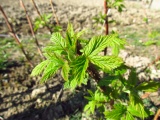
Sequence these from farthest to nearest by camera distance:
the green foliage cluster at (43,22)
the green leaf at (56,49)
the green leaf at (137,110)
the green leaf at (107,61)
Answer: the green foliage cluster at (43,22)
the green leaf at (137,110)
the green leaf at (56,49)
the green leaf at (107,61)

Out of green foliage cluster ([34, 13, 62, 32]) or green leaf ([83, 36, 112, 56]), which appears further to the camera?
green foliage cluster ([34, 13, 62, 32])

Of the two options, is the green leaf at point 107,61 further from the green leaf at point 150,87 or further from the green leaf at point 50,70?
the green leaf at point 150,87

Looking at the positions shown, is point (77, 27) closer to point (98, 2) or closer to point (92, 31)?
point (92, 31)

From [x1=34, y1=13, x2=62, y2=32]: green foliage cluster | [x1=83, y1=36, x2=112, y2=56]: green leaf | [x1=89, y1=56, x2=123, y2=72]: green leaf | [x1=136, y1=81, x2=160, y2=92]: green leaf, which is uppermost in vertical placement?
[x1=83, y1=36, x2=112, y2=56]: green leaf

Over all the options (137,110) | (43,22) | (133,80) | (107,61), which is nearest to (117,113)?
(137,110)

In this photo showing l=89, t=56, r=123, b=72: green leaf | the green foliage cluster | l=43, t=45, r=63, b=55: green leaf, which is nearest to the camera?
l=89, t=56, r=123, b=72: green leaf

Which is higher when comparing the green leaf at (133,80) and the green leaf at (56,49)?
the green leaf at (56,49)

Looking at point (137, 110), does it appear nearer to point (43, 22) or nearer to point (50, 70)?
point (50, 70)

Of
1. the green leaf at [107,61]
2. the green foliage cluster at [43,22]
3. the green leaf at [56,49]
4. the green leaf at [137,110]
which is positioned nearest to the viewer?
the green leaf at [107,61]

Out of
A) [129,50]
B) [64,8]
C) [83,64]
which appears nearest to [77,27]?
[64,8]

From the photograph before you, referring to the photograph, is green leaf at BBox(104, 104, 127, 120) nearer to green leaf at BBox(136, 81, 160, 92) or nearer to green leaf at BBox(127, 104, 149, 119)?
green leaf at BBox(127, 104, 149, 119)

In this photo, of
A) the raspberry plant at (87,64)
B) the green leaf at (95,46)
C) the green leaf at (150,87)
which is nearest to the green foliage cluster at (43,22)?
the raspberry plant at (87,64)

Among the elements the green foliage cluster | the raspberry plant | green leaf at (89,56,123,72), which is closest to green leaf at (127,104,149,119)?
the raspberry plant
